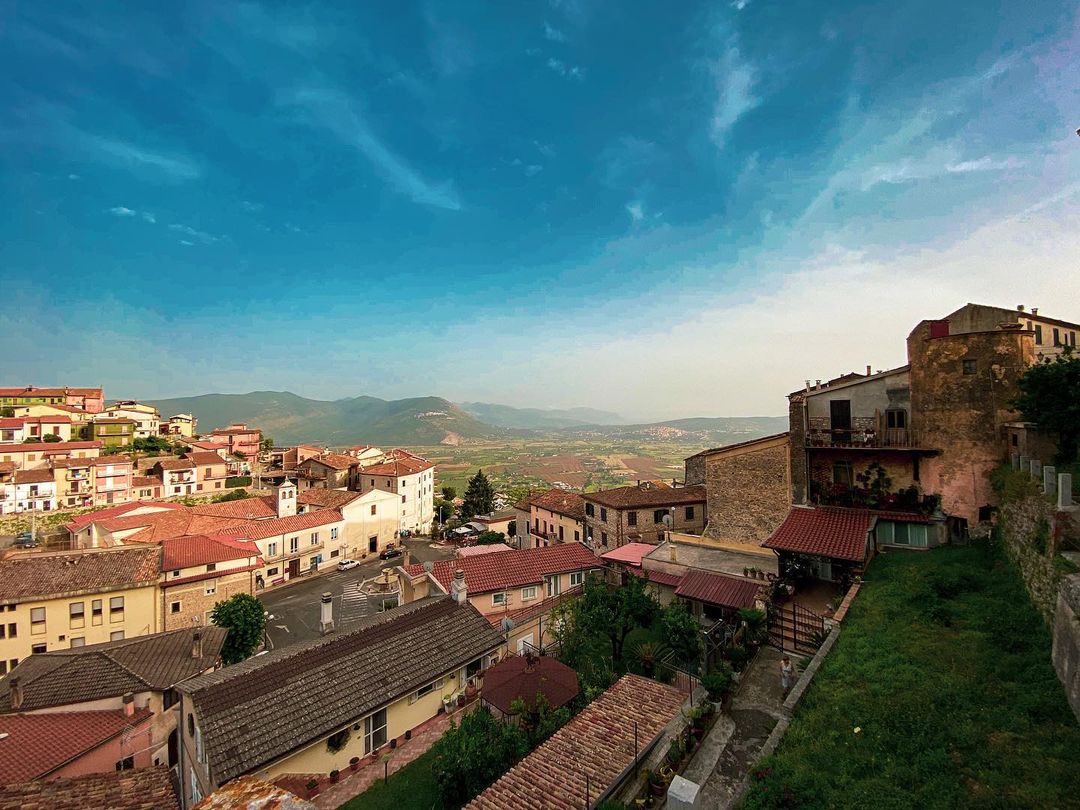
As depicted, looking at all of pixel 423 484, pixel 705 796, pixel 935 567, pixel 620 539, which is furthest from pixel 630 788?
pixel 423 484

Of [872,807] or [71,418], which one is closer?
[872,807]

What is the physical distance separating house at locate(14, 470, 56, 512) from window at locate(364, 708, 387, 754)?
64.2 m

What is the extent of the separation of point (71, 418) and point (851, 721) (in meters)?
100

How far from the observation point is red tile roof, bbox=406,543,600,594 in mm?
23531

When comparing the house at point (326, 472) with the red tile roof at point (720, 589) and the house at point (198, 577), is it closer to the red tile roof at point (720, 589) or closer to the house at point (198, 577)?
the house at point (198, 577)

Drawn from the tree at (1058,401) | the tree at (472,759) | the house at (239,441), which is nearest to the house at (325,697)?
the tree at (472,759)

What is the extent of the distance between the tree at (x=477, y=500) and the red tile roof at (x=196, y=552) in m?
→ 34.0

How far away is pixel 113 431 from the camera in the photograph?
7375cm

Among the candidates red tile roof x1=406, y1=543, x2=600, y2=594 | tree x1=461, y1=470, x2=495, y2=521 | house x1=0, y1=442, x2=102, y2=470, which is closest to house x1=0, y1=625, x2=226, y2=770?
red tile roof x1=406, y1=543, x2=600, y2=594

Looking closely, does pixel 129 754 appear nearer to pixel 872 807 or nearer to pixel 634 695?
pixel 634 695

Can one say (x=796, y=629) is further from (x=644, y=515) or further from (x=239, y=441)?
(x=239, y=441)

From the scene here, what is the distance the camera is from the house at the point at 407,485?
189 ft

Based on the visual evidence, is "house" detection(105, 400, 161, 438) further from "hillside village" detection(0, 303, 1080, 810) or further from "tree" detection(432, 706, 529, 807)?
"tree" detection(432, 706, 529, 807)

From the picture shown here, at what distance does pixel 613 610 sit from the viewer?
59.7 feet
